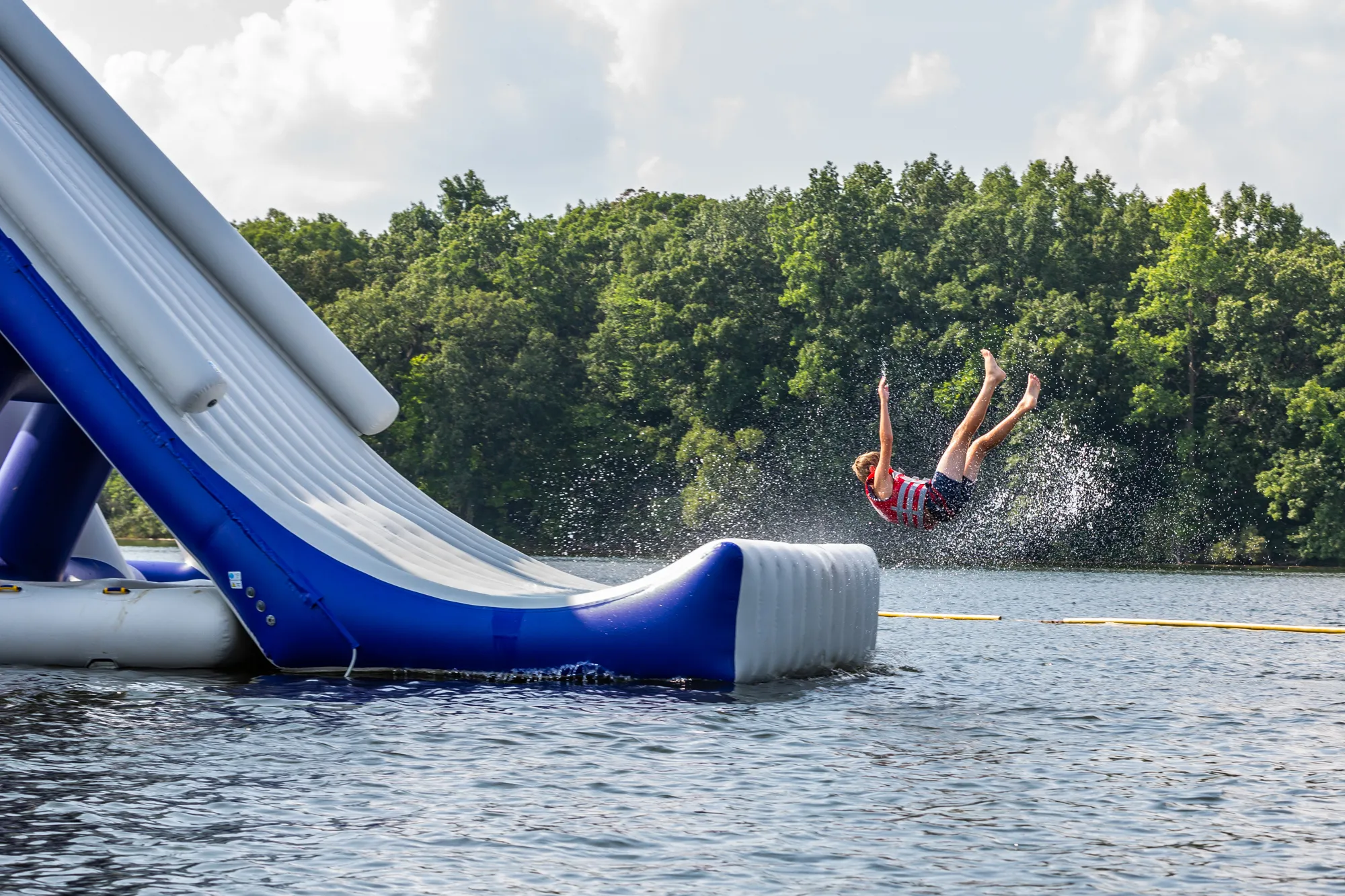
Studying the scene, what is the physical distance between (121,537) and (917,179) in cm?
2702

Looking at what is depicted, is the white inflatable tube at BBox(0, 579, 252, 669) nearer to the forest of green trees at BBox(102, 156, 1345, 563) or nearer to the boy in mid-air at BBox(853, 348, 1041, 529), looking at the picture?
the boy in mid-air at BBox(853, 348, 1041, 529)

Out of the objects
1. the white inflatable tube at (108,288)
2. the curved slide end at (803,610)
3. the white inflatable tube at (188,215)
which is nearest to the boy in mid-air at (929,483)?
the curved slide end at (803,610)

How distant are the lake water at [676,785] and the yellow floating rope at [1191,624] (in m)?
4.96

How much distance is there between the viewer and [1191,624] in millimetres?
16531

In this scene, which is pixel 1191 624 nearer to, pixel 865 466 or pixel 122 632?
pixel 865 466

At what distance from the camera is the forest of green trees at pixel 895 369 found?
1588 inches

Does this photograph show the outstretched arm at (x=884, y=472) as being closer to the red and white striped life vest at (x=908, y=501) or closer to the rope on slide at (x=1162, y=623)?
the red and white striped life vest at (x=908, y=501)

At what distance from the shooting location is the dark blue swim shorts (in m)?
10.8

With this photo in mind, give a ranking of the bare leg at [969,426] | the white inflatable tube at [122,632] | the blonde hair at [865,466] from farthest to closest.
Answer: the blonde hair at [865,466]
the white inflatable tube at [122,632]
the bare leg at [969,426]

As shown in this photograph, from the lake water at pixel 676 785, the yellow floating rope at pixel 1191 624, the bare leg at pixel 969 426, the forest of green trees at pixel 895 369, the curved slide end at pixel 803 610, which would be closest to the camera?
the lake water at pixel 676 785

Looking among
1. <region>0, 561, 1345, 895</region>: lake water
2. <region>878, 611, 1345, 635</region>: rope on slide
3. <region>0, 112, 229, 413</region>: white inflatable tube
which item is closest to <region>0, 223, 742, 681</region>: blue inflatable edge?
<region>0, 112, 229, 413</region>: white inflatable tube

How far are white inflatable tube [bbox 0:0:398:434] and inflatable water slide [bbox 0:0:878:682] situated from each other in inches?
56.2

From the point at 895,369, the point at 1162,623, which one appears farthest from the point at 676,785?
the point at 895,369

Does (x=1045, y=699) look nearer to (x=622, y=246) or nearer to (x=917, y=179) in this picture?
(x=917, y=179)
